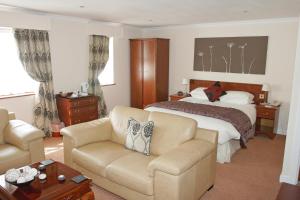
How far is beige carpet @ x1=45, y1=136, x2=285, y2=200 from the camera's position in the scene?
2.83 meters

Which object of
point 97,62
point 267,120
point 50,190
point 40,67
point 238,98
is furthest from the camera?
point 97,62

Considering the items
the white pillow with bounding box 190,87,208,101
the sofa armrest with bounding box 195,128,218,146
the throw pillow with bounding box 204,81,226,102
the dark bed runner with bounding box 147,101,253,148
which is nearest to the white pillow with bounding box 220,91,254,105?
the throw pillow with bounding box 204,81,226,102

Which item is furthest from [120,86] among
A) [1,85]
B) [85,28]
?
[1,85]

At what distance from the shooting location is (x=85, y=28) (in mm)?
5219

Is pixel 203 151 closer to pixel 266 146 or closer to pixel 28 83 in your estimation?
pixel 266 146

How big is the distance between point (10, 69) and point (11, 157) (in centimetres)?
214

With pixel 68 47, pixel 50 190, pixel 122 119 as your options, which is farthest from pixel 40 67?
pixel 50 190

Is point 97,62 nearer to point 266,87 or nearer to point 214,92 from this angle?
point 214,92

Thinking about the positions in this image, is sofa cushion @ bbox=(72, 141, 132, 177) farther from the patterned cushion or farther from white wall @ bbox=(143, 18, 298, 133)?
white wall @ bbox=(143, 18, 298, 133)

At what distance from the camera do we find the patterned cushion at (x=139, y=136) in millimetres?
2828

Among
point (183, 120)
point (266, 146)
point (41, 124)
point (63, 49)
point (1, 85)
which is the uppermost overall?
point (63, 49)

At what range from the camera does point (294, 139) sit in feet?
9.61

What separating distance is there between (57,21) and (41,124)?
203cm

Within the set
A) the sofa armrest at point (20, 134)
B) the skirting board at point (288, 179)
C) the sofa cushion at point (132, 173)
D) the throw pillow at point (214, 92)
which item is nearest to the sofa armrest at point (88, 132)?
the sofa armrest at point (20, 134)
